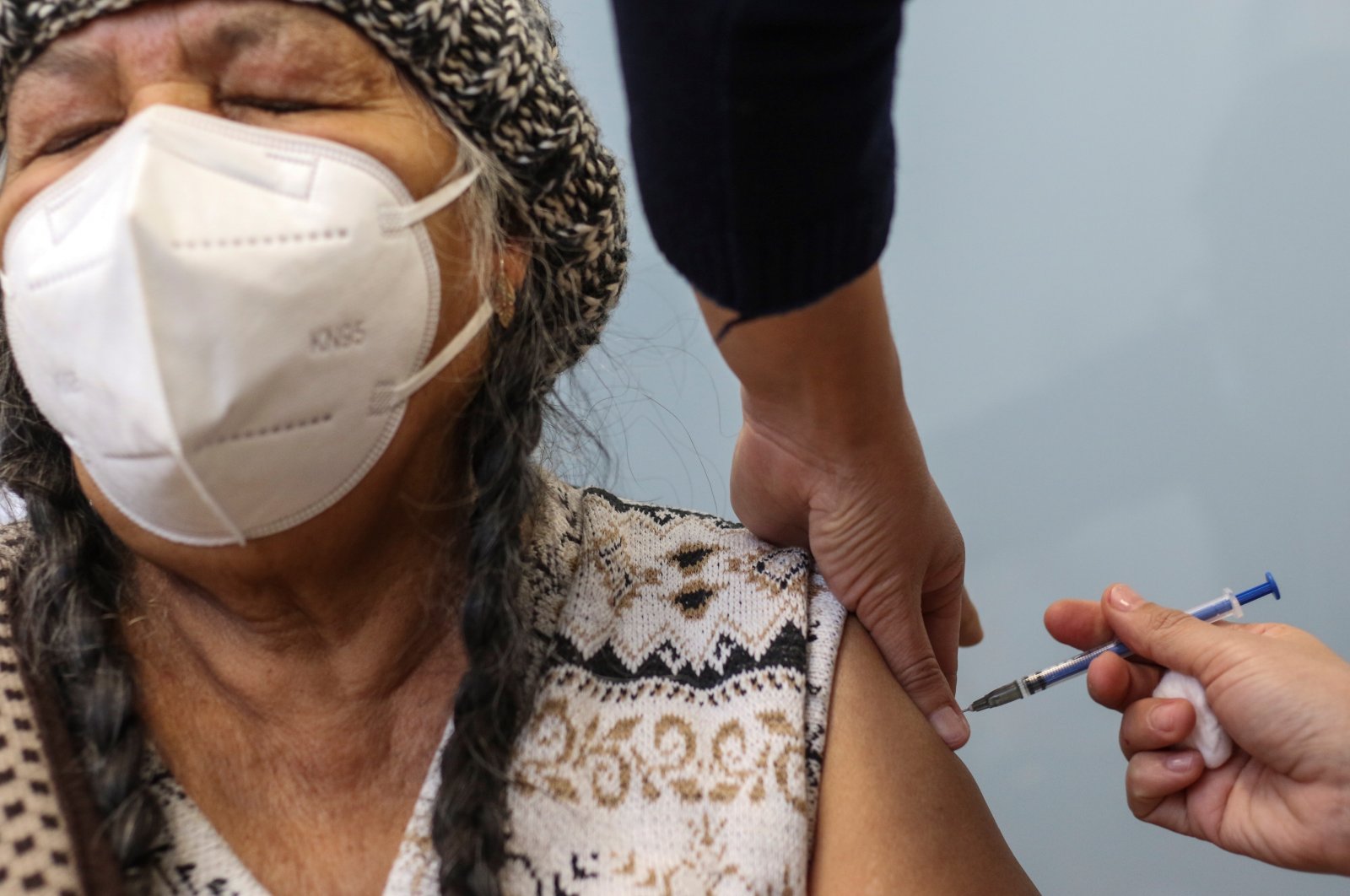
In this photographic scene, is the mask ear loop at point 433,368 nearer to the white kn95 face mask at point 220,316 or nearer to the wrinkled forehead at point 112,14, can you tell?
the white kn95 face mask at point 220,316

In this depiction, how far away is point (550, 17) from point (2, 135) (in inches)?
25.1

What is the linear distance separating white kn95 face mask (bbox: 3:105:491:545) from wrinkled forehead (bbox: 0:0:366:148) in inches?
4.0

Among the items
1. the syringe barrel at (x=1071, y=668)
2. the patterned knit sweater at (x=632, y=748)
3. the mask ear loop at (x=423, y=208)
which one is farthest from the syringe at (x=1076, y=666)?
the mask ear loop at (x=423, y=208)

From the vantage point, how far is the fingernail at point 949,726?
124 cm

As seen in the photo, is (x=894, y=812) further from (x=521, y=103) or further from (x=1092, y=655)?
(x=521, y=103)

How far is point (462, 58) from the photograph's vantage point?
3.63 ft

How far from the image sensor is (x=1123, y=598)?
1240 mm

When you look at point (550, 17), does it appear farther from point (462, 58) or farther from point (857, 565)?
point (857, 565)

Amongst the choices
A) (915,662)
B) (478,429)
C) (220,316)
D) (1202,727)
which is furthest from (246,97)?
(1202,727)

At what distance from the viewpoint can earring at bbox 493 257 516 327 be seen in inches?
45.4

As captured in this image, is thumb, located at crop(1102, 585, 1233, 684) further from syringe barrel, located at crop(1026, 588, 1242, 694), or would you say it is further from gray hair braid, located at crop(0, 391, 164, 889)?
gray hair braid, located at crop(0, 391, 164, 889)

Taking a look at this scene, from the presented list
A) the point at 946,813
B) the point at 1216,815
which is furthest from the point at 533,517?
the point at 1216,815

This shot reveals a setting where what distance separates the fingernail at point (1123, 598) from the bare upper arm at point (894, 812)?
26cm

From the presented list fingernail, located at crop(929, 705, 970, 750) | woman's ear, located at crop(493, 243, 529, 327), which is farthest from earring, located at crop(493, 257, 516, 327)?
fingernail, located at crop(929, 705, 970, 750)
